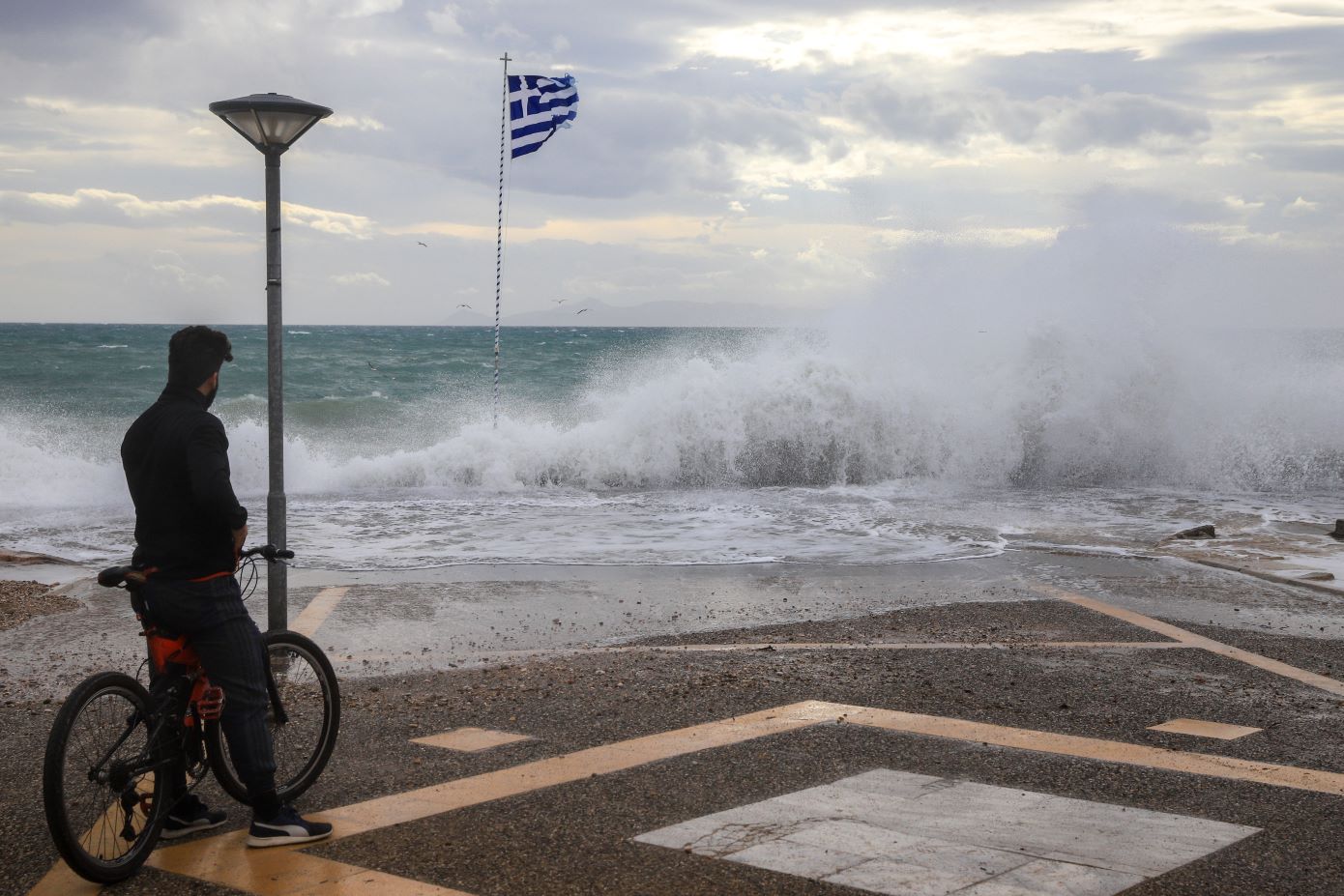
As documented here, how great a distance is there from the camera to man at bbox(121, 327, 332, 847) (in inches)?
161

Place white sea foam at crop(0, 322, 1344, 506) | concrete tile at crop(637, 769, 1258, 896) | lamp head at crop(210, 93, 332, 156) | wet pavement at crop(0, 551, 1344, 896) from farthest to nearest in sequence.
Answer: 1. white sea foam at crop(0, 322, 1344, 506)
2. lamp head at crop(210, 93, 332, 156)
3. wet pavement at crop(0, 551, 1344, 896)
4. concrete tile at crop(637, 769, 1258, 896)

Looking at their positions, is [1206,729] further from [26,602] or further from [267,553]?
[26,602]

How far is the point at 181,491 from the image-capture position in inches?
161

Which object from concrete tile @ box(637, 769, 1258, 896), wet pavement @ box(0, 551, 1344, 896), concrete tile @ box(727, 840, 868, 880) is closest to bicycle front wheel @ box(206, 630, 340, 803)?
wet pavement @ box(0, 551, 1344, 896)

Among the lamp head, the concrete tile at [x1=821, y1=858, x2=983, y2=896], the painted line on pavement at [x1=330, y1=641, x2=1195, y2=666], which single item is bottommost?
the painted line on pavement at [x1=330, y1=641, x2=1195, y2=666]

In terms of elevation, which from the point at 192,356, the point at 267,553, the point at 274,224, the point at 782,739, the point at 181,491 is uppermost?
the point at 274,224

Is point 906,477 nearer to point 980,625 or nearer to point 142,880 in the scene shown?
point 980,625

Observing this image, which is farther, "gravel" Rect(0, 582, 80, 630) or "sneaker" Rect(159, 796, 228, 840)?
"gravel" Rect(0, 582, 80, 630)

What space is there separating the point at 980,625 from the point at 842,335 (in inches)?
769

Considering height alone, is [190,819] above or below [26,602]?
above

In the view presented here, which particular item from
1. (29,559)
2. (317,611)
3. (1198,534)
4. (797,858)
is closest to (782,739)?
(797,858)

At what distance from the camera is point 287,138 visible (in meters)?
7.01

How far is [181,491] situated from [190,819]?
1.24 metres

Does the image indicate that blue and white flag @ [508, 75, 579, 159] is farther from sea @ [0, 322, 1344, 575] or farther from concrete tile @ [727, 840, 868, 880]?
concrete tile @ [727, 840, 868, 880]
